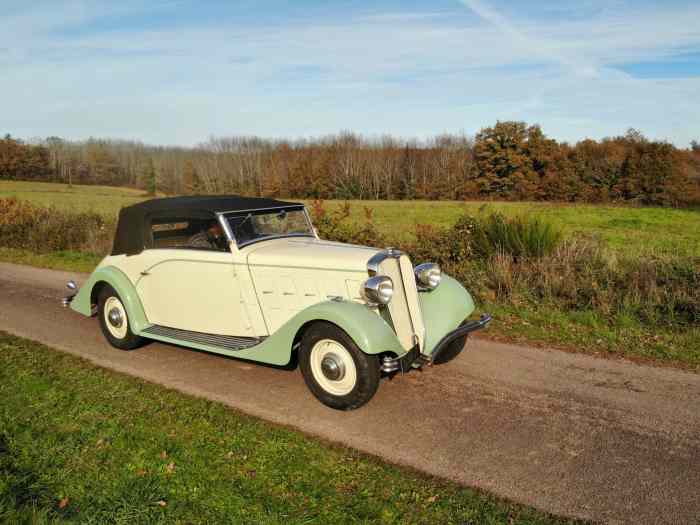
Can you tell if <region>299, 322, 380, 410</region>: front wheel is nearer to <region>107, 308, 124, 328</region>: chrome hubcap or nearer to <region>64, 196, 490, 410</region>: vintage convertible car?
<region>64, 196, 490, 410</region>: vintage convertible car

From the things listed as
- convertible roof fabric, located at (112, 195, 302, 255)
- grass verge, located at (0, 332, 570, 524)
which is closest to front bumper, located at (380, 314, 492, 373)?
grass verge, located at (0, 332, 570, 524)

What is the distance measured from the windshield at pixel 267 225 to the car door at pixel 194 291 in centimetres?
31

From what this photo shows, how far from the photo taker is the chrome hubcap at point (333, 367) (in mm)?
4457

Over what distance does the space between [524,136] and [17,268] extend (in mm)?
42241

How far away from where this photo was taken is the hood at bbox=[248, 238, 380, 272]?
4.78 metres

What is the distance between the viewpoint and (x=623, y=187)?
3972 cm

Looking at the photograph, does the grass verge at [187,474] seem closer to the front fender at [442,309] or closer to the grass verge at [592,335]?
the front fender at [442,309]

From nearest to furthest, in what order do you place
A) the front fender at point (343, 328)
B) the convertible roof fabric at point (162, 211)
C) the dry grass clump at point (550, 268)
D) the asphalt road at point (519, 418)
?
1. the asphalt road at point (519, 418)
2. the front fender at point (343, 328)
3. the convertible roof fabric at point (162, 211)
4. the dry grass clump at point (550, 268)

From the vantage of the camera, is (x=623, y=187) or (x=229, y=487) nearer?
(x=229, y=487)

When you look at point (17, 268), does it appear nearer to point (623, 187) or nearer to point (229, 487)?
point (229, 487)

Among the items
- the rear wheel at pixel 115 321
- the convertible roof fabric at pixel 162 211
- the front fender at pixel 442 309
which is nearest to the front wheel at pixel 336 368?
the front fender at pixel 442 309

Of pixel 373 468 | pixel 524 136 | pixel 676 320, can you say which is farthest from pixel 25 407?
pixel 524 136

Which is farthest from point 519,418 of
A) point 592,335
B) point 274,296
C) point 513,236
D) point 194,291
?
point 513,236

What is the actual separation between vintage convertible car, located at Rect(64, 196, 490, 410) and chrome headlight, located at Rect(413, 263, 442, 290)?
0.04 feet
